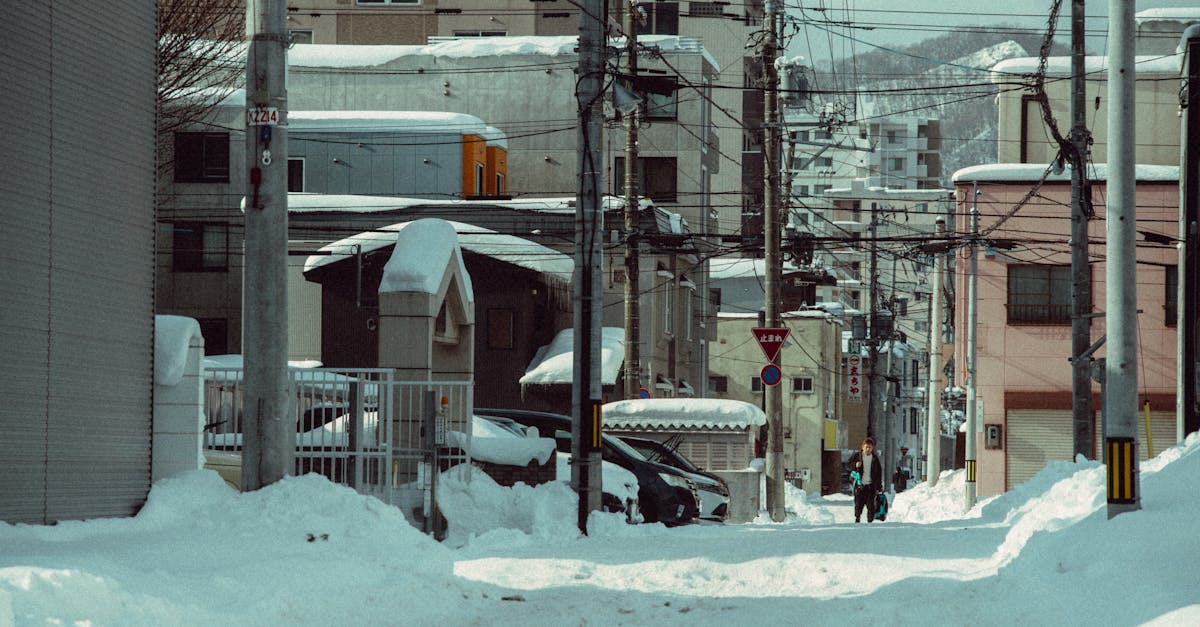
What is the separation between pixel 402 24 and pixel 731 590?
5524cm

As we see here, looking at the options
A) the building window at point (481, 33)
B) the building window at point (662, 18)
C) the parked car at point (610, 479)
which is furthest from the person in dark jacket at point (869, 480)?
the building window at point (662, 18)

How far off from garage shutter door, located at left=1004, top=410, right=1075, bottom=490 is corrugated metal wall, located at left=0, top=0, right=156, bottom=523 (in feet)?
108

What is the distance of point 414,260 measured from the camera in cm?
2047

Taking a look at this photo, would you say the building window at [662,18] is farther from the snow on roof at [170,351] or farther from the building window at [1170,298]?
the snow on roof at [170,351]

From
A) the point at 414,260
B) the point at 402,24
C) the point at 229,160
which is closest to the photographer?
the point at 414,260

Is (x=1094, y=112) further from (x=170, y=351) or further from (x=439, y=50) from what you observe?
(x=170, y=351)

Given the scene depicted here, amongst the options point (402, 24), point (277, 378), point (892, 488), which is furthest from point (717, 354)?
point (277, 378)

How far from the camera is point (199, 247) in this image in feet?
147

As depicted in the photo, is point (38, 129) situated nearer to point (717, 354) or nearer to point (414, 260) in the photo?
point (414, 260)

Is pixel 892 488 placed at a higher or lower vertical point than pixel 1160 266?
lower

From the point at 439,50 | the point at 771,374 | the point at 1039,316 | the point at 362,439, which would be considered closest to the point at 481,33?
the point at 439,50

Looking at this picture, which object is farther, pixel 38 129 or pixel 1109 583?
pixel 38 129

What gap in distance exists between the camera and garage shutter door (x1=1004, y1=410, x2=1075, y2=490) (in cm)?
4238

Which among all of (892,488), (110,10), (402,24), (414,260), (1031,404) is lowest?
(892,488)
